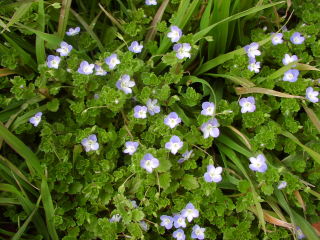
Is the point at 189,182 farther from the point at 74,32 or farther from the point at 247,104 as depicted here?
the point at 74,32

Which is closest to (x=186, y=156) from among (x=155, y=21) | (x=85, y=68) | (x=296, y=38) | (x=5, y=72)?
(x=85, y=68)

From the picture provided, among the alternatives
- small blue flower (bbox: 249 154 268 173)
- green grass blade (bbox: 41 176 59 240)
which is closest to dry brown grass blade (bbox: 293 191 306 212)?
small blue flower (bbox: 249 154 268 173)

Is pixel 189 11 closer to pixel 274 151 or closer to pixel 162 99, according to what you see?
pixel 162 99

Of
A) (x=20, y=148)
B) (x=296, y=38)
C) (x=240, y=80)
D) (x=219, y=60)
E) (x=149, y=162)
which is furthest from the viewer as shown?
(x=296, y=38)

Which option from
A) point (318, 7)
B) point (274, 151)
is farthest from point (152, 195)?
point (318, 7)

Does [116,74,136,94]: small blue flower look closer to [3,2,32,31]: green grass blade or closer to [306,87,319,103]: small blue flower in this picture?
[3,2,32,31]: green grass blade
